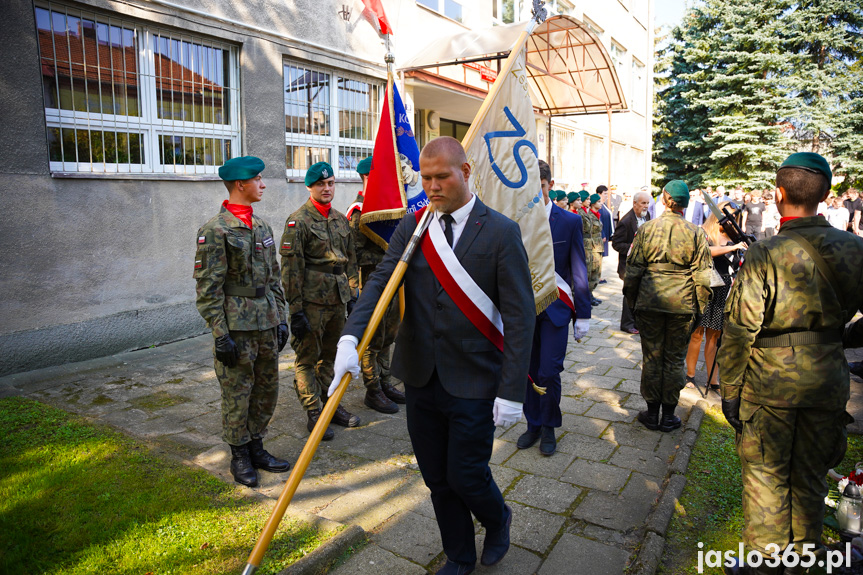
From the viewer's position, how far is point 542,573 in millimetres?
3154

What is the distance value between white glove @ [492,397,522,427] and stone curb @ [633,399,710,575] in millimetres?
1241

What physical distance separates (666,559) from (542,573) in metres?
0.75

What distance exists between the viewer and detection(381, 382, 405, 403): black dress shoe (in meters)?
5.88

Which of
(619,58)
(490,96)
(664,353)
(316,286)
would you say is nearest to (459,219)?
(490,96)

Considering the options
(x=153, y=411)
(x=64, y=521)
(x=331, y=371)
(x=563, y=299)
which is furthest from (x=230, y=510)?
(x=563, y=299)

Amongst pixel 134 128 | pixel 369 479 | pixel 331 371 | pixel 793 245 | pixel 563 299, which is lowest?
pixel 369 479

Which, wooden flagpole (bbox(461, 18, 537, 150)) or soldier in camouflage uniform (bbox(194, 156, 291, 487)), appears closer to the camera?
wooden flagpole (bbox(461, 18, 537, 150))

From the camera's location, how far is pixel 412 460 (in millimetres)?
4516

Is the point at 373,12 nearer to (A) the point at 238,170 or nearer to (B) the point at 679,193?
(B) the point at 679,193

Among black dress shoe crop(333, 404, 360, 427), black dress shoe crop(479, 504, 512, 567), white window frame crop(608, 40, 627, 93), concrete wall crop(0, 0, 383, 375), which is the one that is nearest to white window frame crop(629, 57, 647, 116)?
white window frame crop(608, 40, 627, 93)

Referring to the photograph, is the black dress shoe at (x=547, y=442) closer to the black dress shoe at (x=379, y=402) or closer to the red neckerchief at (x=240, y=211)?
the black dress shoe at (x=379, y=402)

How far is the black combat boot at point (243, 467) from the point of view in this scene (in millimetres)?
4070

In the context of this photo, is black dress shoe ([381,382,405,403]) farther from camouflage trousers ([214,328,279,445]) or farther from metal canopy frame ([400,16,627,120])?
metal canopy frame ([400,16,627,120])

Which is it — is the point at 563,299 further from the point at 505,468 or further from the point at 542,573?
the point at 542,573
